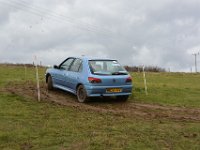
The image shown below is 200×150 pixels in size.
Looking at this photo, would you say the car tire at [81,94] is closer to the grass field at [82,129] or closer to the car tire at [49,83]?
the grass field at [82,129]

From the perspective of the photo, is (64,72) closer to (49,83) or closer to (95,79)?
(49,83)

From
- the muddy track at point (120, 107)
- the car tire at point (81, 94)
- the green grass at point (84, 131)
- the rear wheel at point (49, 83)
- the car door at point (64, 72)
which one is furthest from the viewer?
the rear wheel at point (49, 83)

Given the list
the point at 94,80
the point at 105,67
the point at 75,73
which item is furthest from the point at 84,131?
the point at 75,73

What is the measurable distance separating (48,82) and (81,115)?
17.3 feet

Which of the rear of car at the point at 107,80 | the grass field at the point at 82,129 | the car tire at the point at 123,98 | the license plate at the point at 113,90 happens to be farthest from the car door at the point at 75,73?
the car tire at the point at 123,98

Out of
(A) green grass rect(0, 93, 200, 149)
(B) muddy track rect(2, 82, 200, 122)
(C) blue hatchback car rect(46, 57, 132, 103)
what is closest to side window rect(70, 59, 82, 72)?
(C) blue hatchback car rect(46, 57, 132, 103)

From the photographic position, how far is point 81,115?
36.0 ft

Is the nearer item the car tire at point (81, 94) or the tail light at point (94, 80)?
the tail light at point (94, 80)

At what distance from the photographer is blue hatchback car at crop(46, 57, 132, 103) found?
43.1 feet

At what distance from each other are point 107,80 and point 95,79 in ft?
1.32

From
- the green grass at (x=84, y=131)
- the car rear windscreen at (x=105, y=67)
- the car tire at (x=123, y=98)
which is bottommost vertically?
the green grass at (x=84, y=131)

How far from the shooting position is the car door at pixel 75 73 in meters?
13.8

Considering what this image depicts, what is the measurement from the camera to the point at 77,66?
46.0 ft

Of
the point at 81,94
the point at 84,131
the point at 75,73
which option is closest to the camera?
the point at 84,131
